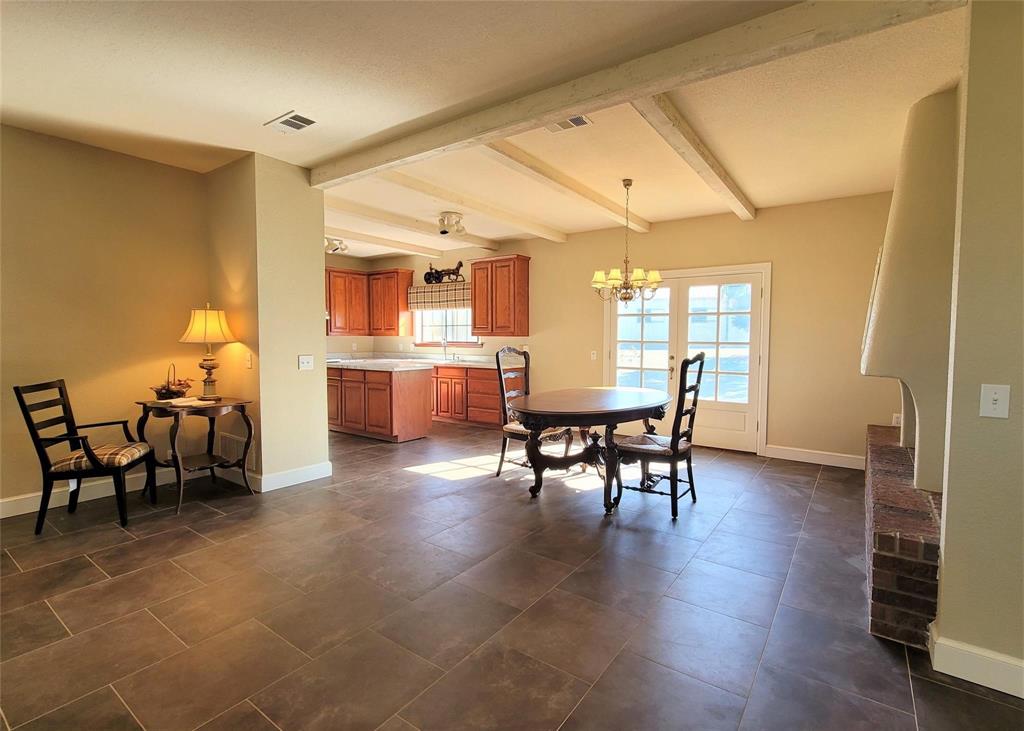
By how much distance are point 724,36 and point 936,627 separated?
8.18 ft

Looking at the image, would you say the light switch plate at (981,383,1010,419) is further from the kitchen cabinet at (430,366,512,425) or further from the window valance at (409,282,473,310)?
the window valance at (409,282,473,310)

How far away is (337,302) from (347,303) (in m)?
0.19

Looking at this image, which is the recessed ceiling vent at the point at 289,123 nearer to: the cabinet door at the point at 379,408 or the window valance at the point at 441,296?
the cabinet door at the point at 379,408

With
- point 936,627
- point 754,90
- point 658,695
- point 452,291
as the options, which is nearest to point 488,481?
point 658,695

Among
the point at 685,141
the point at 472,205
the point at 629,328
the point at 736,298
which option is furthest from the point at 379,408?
the point at 685,141

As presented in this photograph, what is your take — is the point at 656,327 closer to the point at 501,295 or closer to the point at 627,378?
the point at 627,378

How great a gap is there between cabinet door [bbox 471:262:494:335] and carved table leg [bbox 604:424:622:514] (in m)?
3.60

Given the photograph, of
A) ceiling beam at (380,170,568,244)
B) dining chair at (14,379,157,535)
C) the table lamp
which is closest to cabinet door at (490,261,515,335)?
ceiling beam at (380,170,568,244)

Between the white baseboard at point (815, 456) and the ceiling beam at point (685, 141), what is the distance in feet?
8.12

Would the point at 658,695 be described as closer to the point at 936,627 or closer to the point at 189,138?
the point at 936,627

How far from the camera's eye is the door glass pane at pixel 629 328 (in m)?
5.81

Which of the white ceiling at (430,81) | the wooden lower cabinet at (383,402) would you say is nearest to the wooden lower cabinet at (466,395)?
the wooden lower cabinet at (383,402)

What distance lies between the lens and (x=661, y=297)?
564cm

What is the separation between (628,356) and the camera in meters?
5.89
